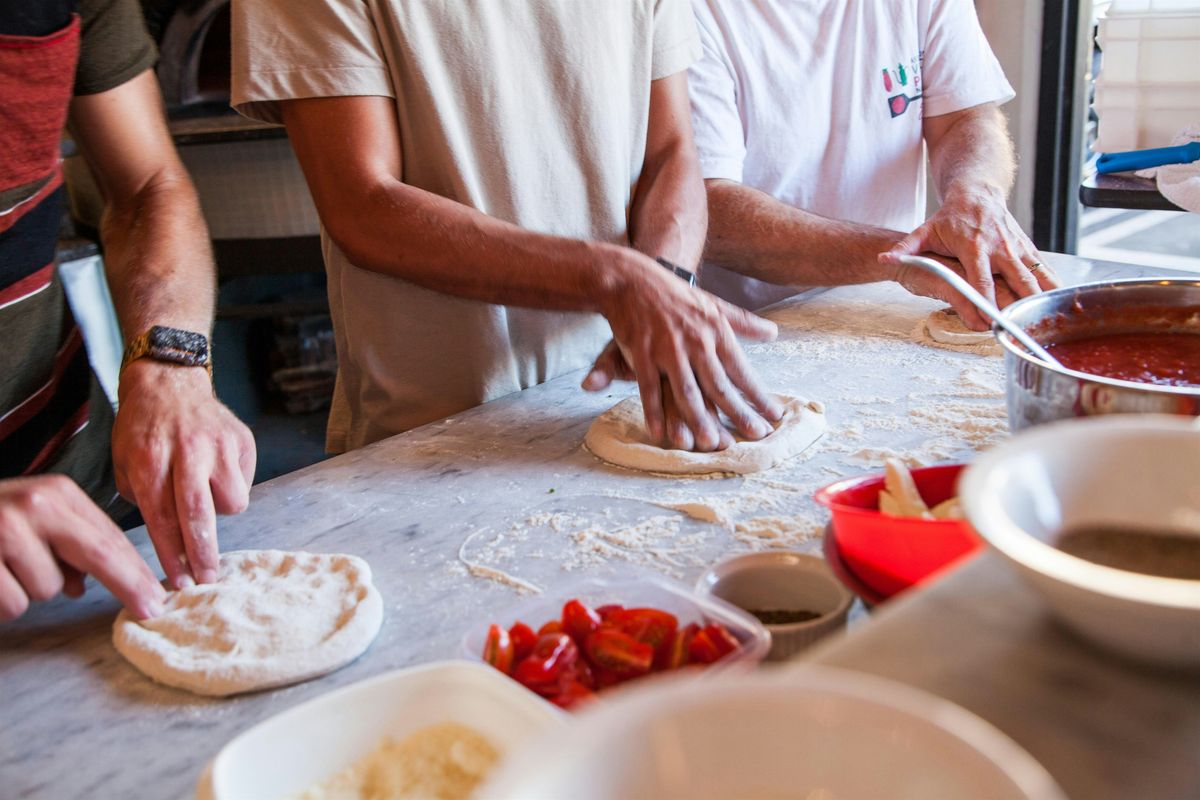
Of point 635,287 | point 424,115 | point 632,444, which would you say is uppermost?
point 424,115

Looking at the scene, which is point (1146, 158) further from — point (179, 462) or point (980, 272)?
point (179, 462)

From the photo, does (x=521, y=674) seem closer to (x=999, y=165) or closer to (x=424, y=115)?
(x=424, y=115)

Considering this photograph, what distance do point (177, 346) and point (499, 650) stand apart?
27.8 inches

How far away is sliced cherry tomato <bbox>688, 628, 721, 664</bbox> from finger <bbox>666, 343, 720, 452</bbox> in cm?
55

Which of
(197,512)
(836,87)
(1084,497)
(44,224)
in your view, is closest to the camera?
(1084,497)

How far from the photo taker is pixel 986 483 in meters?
0.50

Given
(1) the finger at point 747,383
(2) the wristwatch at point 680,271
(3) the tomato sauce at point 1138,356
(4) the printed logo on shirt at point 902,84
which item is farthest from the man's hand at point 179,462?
(4) the printed logo on shirt at point 902,84

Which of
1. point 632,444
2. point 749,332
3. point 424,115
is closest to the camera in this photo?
point 632,444

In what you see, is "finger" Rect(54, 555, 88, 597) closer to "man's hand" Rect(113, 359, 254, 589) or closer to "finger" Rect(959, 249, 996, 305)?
"man's hand" Rect(113, 359, 254, 589)

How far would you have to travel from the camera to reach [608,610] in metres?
0.85

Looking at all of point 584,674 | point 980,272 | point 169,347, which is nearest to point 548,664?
point 584,674

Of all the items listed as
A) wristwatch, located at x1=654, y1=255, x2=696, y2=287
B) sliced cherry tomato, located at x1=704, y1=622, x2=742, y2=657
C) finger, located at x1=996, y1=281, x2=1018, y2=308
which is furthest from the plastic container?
finger, located at x1=996, y1=281, x2=1018, y2=308

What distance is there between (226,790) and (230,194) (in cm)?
287

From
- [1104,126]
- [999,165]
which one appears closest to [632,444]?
[999,165]
